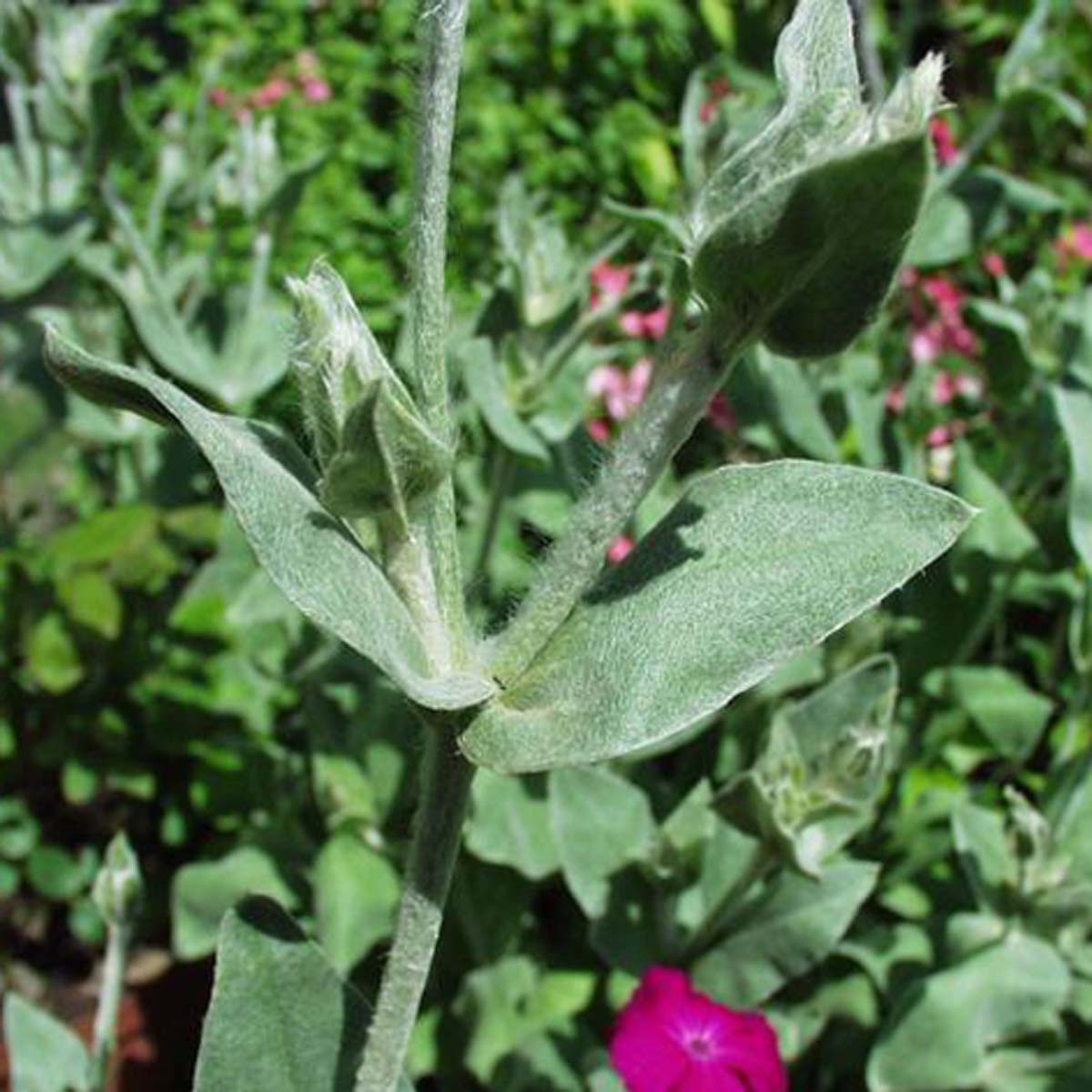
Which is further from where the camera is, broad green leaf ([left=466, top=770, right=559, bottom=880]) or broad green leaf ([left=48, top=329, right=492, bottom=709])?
broad green leaf ([left=466, top=770, right=559, bottom=880])

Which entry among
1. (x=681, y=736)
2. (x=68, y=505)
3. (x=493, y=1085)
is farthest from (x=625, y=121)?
(x=493, y=1085)

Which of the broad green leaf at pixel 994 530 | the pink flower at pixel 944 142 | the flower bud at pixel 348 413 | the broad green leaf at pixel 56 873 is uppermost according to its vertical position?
the flower bud at pixel 348 413

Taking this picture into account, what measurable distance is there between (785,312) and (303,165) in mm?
1124

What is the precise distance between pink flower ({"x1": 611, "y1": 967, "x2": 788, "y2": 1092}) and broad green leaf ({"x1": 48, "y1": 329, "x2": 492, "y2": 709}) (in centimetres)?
45

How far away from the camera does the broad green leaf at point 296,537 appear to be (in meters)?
0.71

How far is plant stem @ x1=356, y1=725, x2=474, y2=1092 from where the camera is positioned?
2.69 feet

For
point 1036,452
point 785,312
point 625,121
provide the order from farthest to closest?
point 625,121, point 1036,452, point 785,312

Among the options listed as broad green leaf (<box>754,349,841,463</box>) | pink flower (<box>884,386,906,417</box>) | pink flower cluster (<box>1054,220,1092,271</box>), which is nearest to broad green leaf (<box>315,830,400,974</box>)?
broad green leaf (<box>754,349,841,463</box>)

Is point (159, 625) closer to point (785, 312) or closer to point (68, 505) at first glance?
point (68, 505)

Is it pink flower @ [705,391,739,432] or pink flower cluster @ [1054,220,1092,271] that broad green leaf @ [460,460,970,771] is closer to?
pink flower @ [705,391,739,432]

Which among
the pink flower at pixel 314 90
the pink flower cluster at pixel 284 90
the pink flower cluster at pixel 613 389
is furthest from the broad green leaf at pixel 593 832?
the pink flower at pixel 314 90

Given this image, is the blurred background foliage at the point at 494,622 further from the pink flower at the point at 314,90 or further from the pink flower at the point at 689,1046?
the pink flower at the point at 314,90

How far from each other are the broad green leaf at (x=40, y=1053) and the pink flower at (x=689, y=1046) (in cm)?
43

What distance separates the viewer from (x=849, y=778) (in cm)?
121
